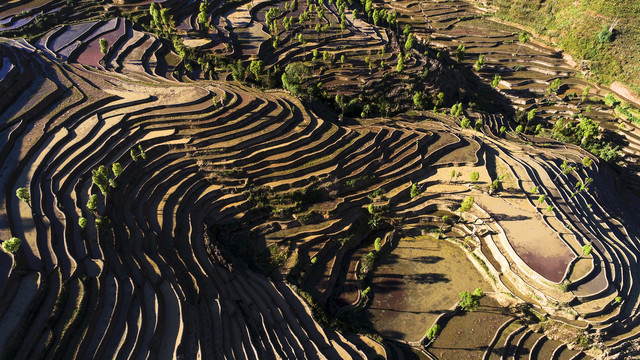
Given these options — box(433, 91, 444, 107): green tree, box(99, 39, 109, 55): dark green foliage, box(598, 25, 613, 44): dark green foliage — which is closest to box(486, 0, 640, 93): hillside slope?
box(598, 25, 613, 44): dark green foliage

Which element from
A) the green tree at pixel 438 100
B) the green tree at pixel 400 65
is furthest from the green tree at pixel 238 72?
the green tree at pixel 438 100

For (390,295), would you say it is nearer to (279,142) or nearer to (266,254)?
(266,254)

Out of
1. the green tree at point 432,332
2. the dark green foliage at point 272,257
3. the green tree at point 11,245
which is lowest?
the green tree at point 432,332

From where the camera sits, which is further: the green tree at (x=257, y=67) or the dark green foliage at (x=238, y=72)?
the dark green foliage at (x=238, y=72)

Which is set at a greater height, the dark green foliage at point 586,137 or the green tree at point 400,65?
the green tree at point 400,65

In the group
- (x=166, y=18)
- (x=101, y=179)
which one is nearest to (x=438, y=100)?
(x=166, y=18)

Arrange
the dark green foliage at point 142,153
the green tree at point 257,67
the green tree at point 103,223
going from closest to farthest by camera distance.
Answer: the green tree at point 103,223
the dark green foliage at point 142,153
the green tree at point 257,67

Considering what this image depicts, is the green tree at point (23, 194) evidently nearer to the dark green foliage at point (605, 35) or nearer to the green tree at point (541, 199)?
the green tree at point (541, 199)

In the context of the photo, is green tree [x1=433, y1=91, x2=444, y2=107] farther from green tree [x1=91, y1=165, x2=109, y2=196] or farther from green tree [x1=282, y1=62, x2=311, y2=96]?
green tree [x1=91, y1=165, x2=109, y2=196]

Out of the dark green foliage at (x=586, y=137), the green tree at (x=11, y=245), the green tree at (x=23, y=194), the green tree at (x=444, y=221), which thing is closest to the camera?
the green tree at (x=11, y=245)
